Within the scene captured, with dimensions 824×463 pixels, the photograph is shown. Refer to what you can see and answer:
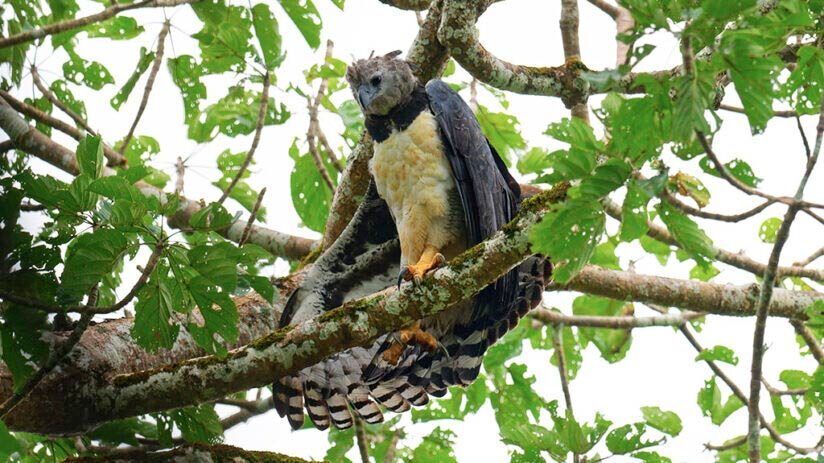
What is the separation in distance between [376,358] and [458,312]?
461 millimetres

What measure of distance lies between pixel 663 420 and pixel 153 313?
3.43m

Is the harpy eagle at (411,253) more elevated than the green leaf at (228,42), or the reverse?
the green leaf at (228,42)

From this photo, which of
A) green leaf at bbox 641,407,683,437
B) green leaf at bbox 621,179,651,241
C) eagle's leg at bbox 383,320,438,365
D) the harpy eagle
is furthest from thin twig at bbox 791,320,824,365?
green leaf at bbox 621,179,651,241

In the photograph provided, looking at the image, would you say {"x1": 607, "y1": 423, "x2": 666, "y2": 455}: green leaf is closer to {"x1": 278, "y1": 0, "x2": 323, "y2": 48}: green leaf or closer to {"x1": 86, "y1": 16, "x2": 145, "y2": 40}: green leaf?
{"x1": 278, "y1": 0, "x2": 323, "y2": 48}: green leaf

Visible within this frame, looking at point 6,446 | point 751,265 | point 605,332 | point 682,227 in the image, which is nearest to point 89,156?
point 6,446

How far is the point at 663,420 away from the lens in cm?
556

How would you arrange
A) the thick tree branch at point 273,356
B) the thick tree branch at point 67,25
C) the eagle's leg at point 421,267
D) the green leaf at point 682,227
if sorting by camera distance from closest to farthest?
the green leaf at point 682,227 < the thick tree branch at point 273,356 < the thick tree branch at point 67,25 < the eagle's leg at point 421,267

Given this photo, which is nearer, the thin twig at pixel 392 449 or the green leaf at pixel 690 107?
the green leaf at pixel 690 107

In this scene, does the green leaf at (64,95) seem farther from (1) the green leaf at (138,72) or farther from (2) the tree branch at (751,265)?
(2) the tree branch at (751,265)

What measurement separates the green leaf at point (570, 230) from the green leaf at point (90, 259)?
54.1 inches

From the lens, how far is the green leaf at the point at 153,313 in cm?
325

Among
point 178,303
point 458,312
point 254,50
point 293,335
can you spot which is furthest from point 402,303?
point 254,50

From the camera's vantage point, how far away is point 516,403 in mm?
6250

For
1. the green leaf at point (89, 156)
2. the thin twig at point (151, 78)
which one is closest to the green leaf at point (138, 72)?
the thin twig at point (151, 78)
